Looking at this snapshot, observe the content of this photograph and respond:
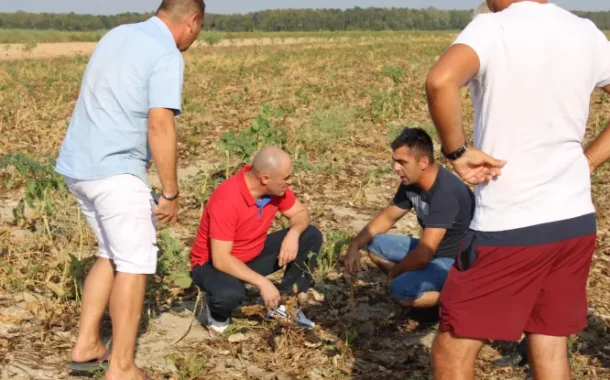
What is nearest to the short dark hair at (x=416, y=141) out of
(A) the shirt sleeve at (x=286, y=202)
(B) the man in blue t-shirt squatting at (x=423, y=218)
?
(B) the man in blue t-shirt squatting at (x=423, y=218)

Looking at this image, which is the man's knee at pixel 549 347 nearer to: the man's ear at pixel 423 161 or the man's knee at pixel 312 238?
the man's ear at pixel 423 161

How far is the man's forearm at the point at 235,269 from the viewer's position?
4059 mm

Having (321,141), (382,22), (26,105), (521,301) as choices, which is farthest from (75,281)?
(382,22)

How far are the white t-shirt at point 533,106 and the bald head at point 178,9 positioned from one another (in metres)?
1.43

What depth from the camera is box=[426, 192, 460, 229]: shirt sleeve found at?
406 centimetres

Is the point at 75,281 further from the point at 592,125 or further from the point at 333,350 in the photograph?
the point at 592,125

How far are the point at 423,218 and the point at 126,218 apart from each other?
1635 millimetres

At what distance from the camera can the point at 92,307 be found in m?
3.69

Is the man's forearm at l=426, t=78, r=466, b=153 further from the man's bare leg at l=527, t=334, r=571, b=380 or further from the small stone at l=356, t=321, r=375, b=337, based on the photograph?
the small stone at l=356, t=321, r=375, b=337

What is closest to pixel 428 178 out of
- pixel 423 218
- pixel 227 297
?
pixel 423 218

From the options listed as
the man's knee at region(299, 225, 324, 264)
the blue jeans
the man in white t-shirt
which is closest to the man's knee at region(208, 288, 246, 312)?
the man's knee at region(299, 225, 324, 264)

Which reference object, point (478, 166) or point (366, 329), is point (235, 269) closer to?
point (366, 329)

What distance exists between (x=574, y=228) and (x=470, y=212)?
180cm

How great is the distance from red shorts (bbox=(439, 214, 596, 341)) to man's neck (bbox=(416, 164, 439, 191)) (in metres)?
1.52
